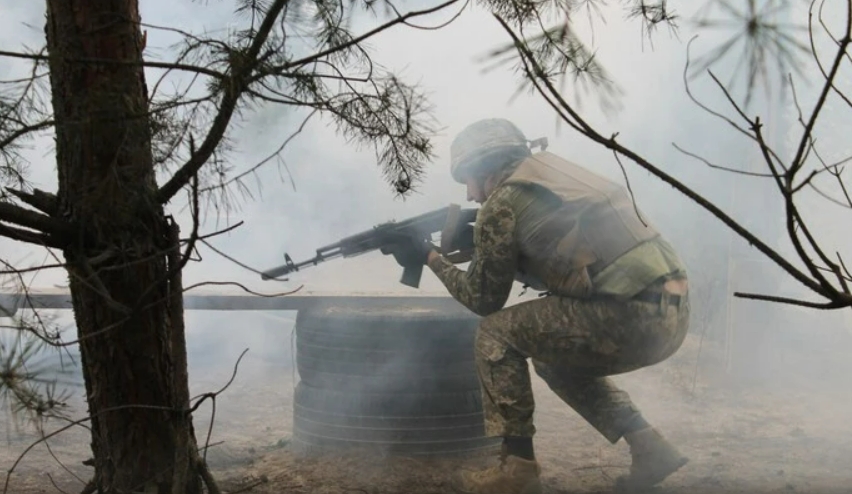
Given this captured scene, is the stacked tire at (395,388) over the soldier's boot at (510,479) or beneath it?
over

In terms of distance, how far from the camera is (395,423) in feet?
14.0

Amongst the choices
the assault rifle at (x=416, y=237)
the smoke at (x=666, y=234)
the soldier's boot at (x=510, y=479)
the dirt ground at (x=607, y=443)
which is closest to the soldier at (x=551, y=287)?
the soldier's boot at (x=510, y=479)

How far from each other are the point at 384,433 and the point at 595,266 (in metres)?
1.39

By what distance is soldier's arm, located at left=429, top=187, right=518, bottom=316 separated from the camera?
3689 millimetres

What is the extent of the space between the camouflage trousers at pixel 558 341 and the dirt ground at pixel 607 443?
528mm

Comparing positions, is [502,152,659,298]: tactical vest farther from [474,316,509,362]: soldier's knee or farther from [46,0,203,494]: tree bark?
[46,0,203,494]: tree bark

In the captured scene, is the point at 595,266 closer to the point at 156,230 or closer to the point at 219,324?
the point at 156,230

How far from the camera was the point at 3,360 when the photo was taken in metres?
2.07

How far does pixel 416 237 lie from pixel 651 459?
151cm

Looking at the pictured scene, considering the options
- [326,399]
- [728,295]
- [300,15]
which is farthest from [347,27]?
[728,295]

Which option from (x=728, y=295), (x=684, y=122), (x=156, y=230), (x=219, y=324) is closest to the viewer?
(x=156, y=230)

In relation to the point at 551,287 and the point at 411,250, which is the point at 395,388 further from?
the point at 551,287

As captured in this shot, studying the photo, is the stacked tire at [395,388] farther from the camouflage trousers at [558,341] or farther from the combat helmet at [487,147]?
the combat helmet at [487,147]

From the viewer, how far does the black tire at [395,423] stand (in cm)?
426
